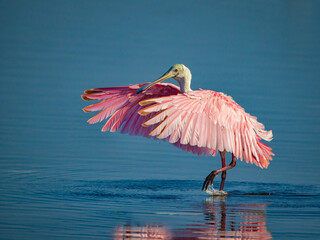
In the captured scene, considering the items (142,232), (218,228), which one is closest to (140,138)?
(218,228)

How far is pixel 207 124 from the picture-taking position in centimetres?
1077

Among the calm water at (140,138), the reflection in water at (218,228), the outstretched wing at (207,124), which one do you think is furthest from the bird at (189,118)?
the reflection in water at (218,228)

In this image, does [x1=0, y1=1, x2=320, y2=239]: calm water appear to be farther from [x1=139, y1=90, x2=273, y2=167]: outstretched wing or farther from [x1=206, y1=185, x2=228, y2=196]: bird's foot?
[x1=139, y1=90, x2=273, y2=167]: outstretched wing

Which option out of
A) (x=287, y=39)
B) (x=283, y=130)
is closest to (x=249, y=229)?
(x=283, y=130)

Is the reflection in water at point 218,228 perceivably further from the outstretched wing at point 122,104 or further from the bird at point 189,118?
the outstretched wing at point 122,104

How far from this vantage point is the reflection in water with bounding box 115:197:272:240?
894 centimetres

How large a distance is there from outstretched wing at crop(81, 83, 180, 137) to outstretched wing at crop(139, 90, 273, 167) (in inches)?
44.7

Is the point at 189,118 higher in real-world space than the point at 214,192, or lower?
higher

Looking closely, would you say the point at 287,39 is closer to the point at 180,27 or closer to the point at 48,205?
the point at 180,27

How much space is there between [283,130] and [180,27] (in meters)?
13.8

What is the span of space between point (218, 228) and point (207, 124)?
6.12 feet

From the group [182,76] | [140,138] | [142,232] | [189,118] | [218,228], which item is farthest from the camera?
[140,138]

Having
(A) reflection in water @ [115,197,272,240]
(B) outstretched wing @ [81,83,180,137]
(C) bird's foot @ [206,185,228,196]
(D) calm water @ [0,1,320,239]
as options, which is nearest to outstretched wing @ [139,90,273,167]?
(C) bird's foot @ [206,185,228,196]

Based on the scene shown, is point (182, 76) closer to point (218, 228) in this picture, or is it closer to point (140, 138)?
point (140, 138)
